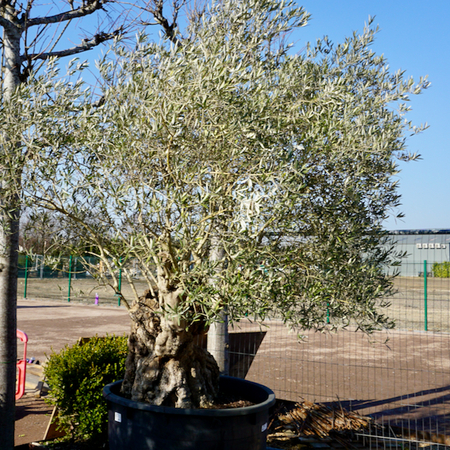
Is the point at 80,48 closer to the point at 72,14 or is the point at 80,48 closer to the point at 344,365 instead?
the point at 72,14

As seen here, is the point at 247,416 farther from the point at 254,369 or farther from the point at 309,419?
the point at 254,369

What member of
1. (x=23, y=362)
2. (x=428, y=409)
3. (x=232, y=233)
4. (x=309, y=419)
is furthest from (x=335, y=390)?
(x=232, y=233)

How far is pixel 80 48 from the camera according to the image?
5.60m

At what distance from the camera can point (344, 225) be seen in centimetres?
421

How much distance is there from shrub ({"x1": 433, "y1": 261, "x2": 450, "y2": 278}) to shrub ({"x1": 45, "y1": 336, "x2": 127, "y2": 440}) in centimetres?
1245

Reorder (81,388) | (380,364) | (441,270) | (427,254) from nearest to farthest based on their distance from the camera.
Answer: (81,388), (380,364), (427,254), (441,270)

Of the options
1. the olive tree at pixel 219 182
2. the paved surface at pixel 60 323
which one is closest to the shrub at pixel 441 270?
the paved surface at pixel 60 323

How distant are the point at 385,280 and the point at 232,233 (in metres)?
1.84

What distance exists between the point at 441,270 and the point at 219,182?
13619mm

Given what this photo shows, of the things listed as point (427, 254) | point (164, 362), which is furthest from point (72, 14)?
point (427, 254)

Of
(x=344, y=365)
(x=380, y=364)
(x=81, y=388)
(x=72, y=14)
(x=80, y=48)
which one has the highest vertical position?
(x=72, y=14)

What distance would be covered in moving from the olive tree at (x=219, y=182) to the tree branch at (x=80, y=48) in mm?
1308

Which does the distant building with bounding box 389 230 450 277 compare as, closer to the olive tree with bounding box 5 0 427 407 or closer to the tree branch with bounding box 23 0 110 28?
the olive tree with bounding box 5 0 427 407

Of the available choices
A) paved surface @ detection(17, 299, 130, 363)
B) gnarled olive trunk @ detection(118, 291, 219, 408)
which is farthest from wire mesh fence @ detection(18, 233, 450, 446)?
paved surface @ detection(17, 299, 130, 363)
